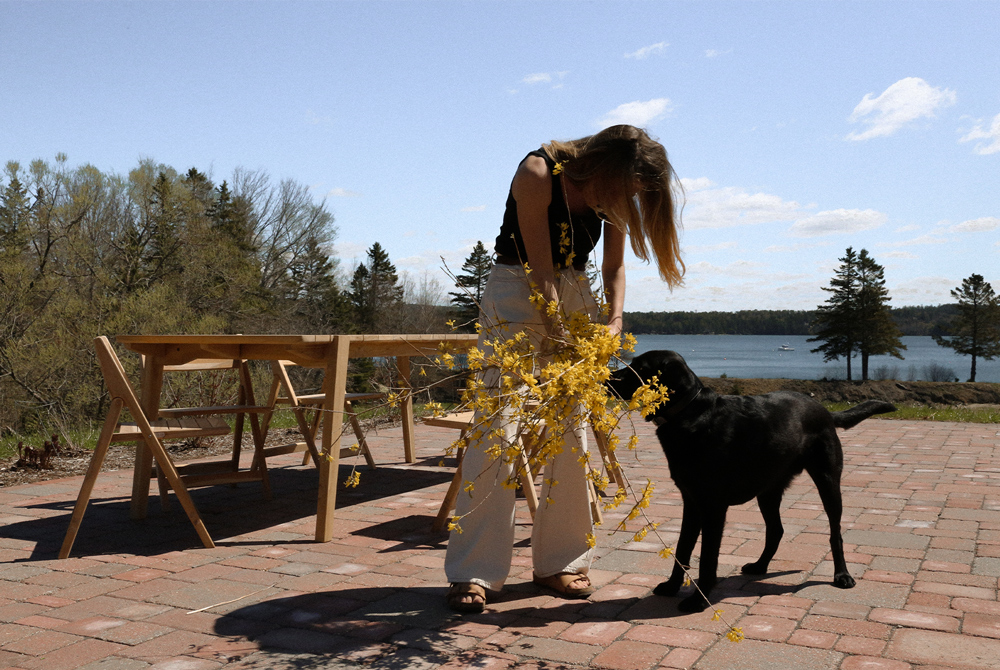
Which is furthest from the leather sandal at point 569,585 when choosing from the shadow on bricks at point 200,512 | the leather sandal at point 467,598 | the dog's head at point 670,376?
the shadow on bricks at point 200,512

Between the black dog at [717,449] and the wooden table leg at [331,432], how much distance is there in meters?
1.51

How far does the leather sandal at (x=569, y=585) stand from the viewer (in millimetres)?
2869

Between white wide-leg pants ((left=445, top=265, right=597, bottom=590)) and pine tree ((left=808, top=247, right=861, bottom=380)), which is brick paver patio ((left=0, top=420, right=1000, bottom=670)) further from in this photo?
pine tree ((left=808, top=247, right=861, bottom=380))

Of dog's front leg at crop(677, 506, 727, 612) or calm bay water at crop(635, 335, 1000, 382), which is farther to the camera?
calm bay water at crop(635, 335, 1000, 382)

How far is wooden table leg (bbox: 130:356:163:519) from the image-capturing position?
13.8 ft

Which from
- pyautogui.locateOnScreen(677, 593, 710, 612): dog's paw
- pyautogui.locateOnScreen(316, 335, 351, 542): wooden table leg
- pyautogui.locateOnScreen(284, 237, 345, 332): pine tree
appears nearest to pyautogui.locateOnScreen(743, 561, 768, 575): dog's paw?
A: pyautogui.locateOnScreen(677, 593, 710, 612): dog's paw

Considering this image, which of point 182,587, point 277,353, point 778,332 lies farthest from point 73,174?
point 778,332

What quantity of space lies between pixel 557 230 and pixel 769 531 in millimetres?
1561

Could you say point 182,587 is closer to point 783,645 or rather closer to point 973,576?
point 783,645

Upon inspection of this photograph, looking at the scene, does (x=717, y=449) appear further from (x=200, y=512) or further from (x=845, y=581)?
(x=200, y=512)

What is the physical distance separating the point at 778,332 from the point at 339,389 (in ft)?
94.7

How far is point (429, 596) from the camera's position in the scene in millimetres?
2922

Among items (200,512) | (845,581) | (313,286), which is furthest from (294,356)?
(313,286)

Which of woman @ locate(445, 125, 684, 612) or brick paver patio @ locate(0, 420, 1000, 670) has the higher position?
woman @ locate(445, 125, 684, 612)
